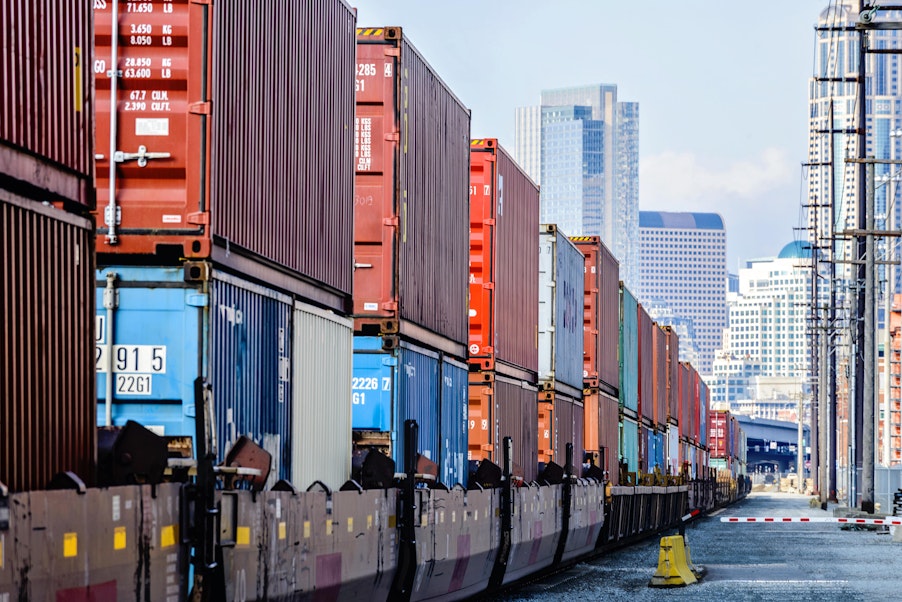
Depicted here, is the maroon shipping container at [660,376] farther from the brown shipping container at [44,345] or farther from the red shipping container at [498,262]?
the brown shipping container at [44,345]

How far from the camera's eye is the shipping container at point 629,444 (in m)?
37.4

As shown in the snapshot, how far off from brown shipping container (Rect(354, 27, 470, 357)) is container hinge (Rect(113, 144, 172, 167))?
4970mm

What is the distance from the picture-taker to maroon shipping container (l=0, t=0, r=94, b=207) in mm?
9211

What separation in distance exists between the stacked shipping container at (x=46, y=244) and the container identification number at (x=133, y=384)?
135cm

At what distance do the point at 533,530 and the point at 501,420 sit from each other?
1.57 metres

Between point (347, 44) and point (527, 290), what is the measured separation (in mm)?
10223

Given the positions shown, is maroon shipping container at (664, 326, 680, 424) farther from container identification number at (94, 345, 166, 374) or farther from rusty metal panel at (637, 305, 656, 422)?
container identification number at (94, 345, 166, 374)

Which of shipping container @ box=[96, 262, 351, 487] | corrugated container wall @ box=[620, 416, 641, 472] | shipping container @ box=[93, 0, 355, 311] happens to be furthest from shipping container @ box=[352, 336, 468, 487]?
corrugated container wall @ box=[620, 416, 641, 472]

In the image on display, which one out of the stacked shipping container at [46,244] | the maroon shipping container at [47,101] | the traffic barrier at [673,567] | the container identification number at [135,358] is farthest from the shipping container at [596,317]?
the stacked shipping container at [46,244]

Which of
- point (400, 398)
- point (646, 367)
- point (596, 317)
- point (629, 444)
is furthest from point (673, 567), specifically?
point (646, 367)

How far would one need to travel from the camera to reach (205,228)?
39.0ft

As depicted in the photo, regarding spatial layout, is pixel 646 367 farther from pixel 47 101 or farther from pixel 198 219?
pixel 47 101

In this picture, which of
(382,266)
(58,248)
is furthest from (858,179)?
(58,248)

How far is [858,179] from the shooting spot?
5272cm
